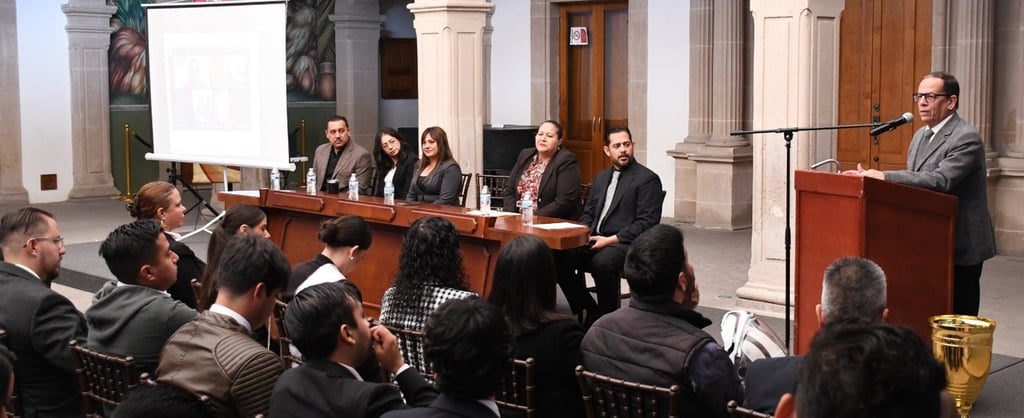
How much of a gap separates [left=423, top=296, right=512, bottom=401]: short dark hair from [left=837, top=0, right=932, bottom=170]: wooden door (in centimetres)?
784

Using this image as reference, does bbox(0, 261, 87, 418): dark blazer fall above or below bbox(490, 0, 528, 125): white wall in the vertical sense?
below

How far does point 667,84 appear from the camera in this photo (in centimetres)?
1246

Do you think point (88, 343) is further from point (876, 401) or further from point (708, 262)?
point (708, 262)

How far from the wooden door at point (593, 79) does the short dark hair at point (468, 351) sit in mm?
10201

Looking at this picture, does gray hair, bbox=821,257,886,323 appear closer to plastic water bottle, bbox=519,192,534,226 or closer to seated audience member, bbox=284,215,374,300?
seated audience member, bbox=284,215,374,300

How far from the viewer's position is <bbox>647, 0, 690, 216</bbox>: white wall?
40.3 feet

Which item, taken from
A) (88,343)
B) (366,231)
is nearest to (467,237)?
(366,231)

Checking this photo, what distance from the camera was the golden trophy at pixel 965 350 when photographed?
4.71 m

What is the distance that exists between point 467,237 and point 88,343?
309 cm

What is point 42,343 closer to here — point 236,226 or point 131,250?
point 131,250

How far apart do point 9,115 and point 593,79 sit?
261 inches

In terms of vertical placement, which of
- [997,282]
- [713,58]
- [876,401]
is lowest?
[997,282]

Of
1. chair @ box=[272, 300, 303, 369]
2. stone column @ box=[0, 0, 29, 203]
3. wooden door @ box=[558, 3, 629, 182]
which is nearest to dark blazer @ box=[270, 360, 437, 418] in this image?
chair @ box=[272, 300, 303, 369]

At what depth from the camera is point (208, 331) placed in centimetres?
338
